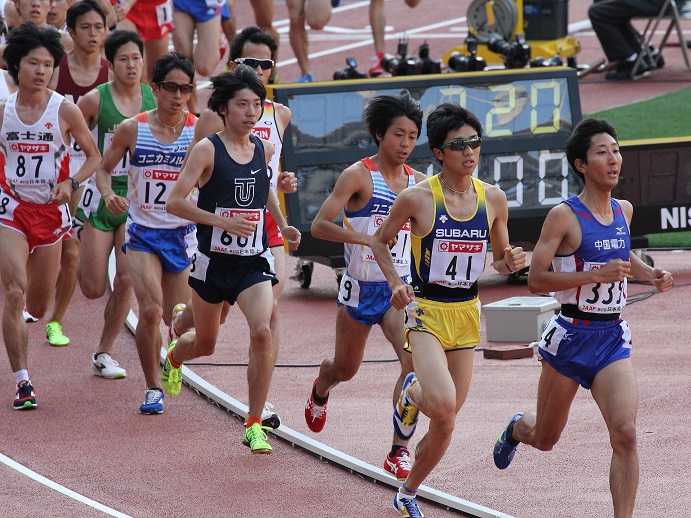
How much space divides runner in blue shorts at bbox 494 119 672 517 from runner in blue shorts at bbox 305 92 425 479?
111 centimetres

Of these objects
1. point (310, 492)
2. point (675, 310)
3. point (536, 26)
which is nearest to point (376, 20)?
point (536, 26)

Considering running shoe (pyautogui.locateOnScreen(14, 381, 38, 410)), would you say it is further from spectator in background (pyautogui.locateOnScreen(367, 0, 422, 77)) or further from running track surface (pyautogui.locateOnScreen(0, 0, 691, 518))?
spectator in background (pyautogui.locateOnScreen(367, 0, 422, 77))

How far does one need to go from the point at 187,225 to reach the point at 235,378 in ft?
4.78

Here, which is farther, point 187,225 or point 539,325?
point 539,325

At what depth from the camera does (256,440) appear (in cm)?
862

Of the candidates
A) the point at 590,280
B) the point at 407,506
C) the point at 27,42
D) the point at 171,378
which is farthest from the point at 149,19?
the point at 590,280

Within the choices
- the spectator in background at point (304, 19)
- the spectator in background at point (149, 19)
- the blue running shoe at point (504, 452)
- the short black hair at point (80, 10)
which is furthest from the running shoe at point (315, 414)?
the spectator in background at point (304, 19)

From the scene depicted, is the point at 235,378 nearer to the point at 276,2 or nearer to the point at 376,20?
the point at 376,20

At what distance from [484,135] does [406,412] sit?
19.5 ft

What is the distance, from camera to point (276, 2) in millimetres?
30750

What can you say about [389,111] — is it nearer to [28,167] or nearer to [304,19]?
[28,167]

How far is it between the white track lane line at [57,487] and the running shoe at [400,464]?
152 cm

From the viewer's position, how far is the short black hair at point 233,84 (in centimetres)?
877

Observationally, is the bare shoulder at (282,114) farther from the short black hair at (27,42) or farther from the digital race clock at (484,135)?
the digital race clock at (484,135)
